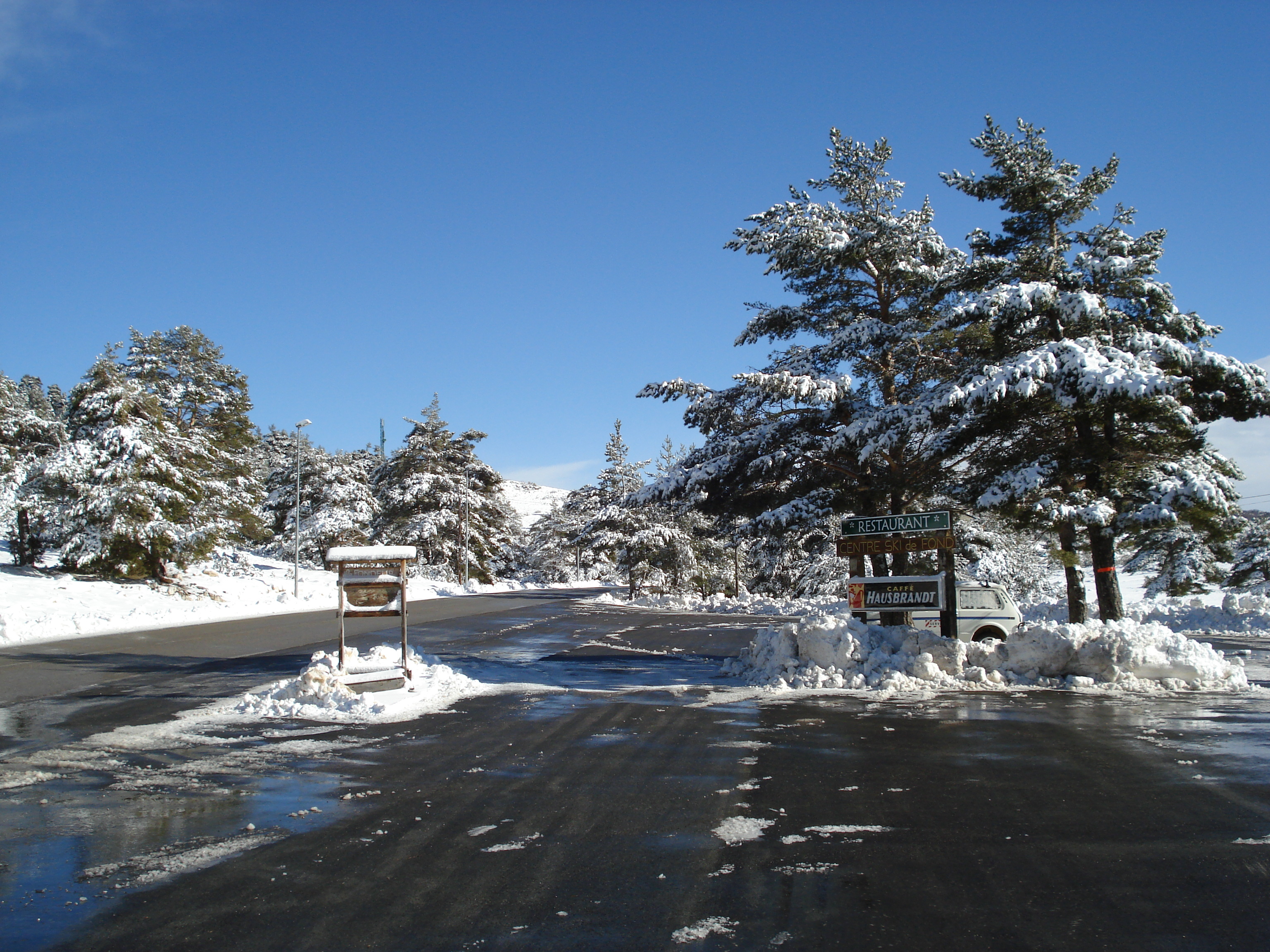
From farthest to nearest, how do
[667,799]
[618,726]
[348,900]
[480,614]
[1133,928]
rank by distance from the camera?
[480,614] → [618,726] → [667,799] → [348,900] → [1133,928]

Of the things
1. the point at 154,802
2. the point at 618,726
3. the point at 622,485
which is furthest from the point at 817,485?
the point at 622,485

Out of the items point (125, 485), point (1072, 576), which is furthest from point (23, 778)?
point (125, 485)

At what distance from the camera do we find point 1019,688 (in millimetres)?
12242

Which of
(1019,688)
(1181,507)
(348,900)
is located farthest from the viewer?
(1181,507)

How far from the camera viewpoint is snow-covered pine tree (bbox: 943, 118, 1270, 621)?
14359 millimetres

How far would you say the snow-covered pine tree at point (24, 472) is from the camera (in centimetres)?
3528

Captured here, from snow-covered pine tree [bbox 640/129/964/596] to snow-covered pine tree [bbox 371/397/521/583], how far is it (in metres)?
44.6

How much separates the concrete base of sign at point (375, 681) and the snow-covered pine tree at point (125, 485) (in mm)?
26551

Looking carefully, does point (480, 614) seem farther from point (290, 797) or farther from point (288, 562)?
point (288, 562)

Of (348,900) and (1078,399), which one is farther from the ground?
(1078,399)

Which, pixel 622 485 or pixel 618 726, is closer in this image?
pixel 618 726

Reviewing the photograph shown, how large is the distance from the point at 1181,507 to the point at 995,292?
504cm

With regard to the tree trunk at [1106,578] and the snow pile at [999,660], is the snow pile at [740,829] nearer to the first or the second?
the snow pile at [999,660]

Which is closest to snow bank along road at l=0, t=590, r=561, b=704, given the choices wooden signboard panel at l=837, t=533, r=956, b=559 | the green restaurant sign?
wooden signboard panel at l=837, t=533, r=956, b=559
